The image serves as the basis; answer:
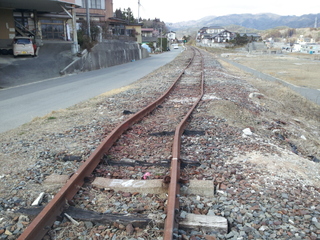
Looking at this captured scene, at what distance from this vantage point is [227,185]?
4.34 metres

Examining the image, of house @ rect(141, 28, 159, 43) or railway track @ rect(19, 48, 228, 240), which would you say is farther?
house @ rect(141, 28, 159, 43)

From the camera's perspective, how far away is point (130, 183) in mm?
4344

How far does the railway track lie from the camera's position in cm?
340

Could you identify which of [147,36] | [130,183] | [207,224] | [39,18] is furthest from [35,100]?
[147,36]

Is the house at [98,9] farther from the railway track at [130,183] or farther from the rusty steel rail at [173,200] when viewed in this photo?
the rusty steel rail at [173,200]

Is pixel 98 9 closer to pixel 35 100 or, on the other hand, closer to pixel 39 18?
pixel 39 18

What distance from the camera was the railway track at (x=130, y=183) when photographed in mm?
3396

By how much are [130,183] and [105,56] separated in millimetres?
27252

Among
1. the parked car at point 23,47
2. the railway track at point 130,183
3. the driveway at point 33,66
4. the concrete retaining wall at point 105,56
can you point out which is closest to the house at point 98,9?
the concrete retaining wall at point 105,56

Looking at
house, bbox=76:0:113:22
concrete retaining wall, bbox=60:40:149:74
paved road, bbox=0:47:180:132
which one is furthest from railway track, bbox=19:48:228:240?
house, bbox=76:0:113:22

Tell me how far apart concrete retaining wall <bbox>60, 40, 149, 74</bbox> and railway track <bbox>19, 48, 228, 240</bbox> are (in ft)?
57.5

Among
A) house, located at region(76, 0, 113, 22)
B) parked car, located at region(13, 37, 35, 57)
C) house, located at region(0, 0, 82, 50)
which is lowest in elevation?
parked car, located at region(13, 37, 35, 57)

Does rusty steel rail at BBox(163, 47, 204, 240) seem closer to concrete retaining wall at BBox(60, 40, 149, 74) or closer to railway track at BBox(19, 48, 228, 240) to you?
railway track at BBox(19, 48, 228, 240)

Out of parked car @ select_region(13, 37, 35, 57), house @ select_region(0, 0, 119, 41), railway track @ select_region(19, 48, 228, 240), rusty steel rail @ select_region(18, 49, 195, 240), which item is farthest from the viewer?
house @ select_region(0, 0, 119, 41)
